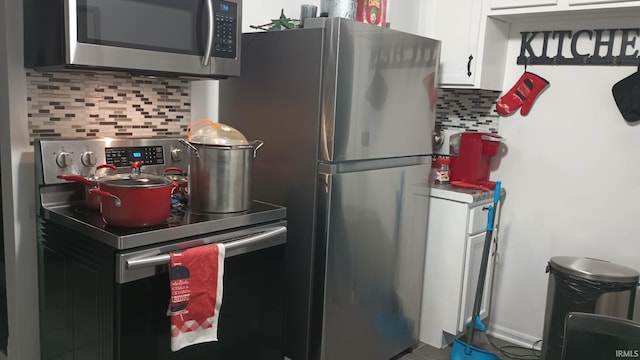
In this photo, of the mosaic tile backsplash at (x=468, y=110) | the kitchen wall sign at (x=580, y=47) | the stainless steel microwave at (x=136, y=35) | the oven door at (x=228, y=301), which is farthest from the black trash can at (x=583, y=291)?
the stainless steel microwave at (x=136, y=35)

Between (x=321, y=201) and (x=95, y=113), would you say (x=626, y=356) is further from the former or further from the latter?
(x=95, y=113)

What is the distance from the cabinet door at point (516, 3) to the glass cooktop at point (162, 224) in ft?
5.67

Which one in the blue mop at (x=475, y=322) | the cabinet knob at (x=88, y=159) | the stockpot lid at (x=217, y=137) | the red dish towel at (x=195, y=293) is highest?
the stockpot lid at (x=217, y=137)

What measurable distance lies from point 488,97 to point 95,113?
2232mm

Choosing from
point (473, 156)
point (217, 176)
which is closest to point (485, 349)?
point (473, 156)

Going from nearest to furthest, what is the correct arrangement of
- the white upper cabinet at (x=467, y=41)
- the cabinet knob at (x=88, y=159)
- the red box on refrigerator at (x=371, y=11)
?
the cabinet knob at (x=88, y=159), the red box on refrigerator at (x=371, y=11), the white upper cabinet at (x=467, y=41)

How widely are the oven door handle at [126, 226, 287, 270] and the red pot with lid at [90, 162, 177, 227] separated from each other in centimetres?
12

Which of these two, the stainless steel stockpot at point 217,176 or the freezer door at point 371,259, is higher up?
the stainless steel stockpot at point 217,176

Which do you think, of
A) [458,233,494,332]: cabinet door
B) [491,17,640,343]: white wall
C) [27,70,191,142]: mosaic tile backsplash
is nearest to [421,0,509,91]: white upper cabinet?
[491,17,640,343]: white wall

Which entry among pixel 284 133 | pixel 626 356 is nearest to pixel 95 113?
pixel 284 133

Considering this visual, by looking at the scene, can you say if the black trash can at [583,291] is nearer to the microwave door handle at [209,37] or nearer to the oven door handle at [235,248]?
the oven door handle at [235,248]

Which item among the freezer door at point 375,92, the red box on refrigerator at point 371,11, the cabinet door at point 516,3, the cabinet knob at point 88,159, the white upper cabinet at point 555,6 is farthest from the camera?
the cabinet door at point 516,3

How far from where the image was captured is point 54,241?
1639 millimetres

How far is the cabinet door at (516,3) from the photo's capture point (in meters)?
2.57
